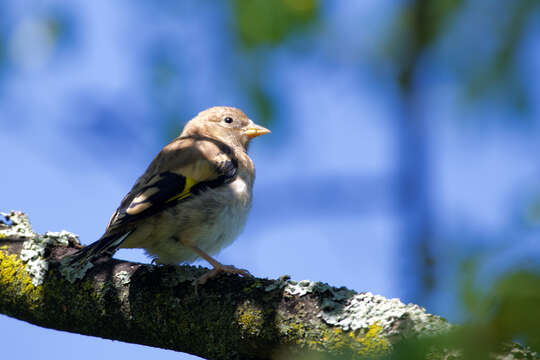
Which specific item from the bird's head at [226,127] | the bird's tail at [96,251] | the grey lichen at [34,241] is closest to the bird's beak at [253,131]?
the bird's head at [226,127]

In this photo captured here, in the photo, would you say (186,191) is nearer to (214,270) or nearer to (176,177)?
(176,177)

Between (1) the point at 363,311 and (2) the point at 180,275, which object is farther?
(2) the point at 180,275

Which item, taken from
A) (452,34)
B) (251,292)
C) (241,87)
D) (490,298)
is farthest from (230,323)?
(490,298)

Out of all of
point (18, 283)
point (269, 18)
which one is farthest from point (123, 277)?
point (269, 18)

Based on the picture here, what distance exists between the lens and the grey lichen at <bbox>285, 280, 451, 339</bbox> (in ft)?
9.23

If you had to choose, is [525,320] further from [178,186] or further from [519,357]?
[178,186]

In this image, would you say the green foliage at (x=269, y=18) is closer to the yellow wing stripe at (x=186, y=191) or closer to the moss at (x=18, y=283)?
the yellow wing stripe at (x=186, y=191)

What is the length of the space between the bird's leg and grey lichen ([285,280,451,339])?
0.55 m

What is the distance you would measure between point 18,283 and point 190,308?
1.30 meters

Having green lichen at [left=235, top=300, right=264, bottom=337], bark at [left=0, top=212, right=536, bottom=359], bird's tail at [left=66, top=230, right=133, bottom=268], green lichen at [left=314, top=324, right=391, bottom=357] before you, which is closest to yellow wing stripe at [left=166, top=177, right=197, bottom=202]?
bird's tail at [left=66, top=230, right=133, bottom=268]

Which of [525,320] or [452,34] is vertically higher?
[452,34]

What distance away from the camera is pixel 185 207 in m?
4.89

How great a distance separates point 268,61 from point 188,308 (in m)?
1.62

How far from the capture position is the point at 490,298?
122 cm
